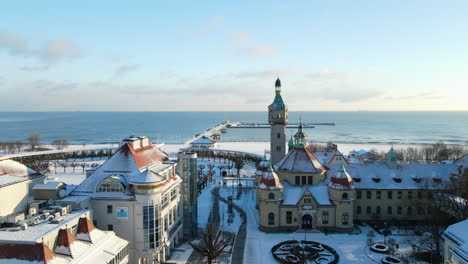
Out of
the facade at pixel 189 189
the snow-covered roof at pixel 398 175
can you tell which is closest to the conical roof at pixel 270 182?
the facade at pixel 189 189

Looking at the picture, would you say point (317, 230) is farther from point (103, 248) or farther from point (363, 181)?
point (103, 248)

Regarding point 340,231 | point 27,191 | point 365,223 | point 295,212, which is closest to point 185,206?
point 295,212

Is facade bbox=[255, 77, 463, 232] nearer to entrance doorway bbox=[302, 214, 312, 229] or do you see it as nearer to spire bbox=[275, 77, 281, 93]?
entrance doorway bbox=[302, 214, 312, 229]

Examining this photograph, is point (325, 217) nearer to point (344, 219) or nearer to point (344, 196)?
point (344, 219)

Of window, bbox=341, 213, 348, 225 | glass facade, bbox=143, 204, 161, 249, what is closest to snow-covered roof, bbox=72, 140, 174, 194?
glass facade, bbox=143, 204, 161, 249

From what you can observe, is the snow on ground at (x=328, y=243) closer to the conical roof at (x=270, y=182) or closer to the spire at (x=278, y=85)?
the conical roof at (x=270, y=182)

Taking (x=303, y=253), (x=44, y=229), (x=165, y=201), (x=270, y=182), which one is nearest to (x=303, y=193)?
(x=270, y=182)

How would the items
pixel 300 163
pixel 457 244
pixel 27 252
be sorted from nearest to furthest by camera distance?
pixel 27 252 → pixel 457 244 → pixel 300 163
